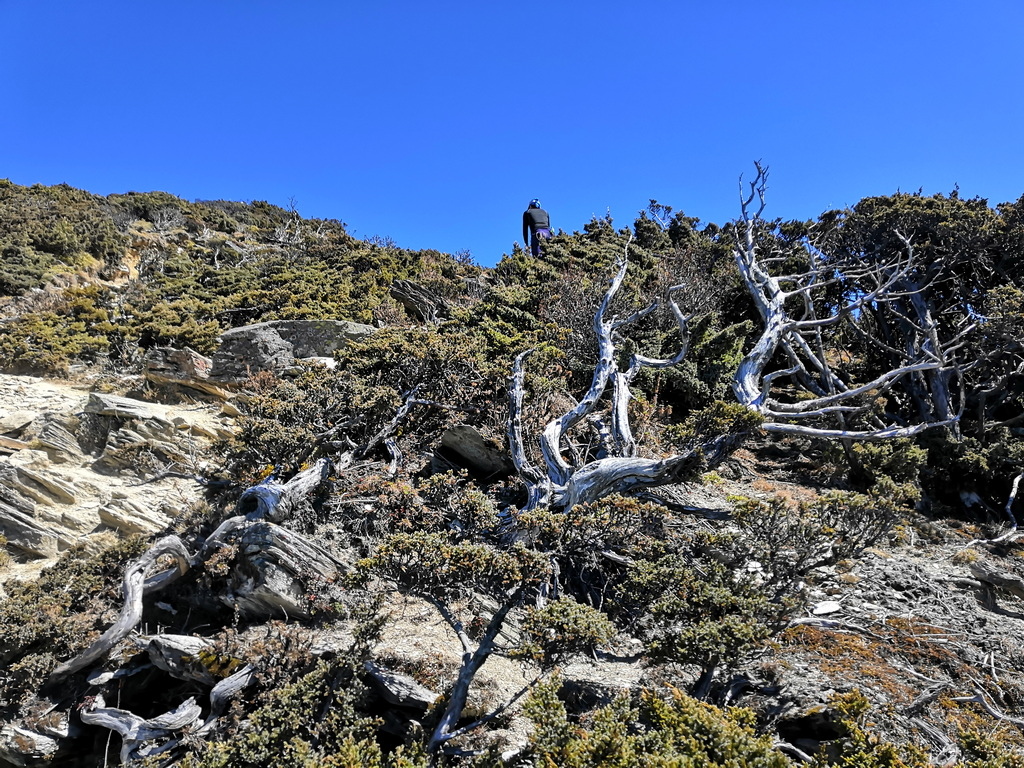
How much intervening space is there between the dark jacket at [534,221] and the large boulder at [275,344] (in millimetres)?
10733

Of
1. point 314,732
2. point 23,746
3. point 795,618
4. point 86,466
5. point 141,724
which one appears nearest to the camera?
point 314,732

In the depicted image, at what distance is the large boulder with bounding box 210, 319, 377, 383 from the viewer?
13.6 metres

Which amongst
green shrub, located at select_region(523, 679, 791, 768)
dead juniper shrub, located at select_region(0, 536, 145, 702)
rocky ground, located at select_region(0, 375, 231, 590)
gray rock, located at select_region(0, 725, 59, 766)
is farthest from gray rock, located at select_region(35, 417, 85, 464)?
green shrub, located at select_region(523, 679, 791, 768)

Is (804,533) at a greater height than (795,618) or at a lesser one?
greater

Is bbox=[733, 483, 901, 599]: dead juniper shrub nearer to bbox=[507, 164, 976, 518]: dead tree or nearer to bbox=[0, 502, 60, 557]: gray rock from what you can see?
bbox=[507, 164, 976, 518]: dead tree

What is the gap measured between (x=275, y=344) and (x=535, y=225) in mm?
12788

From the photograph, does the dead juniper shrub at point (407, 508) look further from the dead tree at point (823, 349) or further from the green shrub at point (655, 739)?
the dead tree at point (823, 349)

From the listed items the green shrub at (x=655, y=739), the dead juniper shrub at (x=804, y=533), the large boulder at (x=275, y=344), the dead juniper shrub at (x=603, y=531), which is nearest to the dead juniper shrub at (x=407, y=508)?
the dead juniper shrub at (x=603, y=531)

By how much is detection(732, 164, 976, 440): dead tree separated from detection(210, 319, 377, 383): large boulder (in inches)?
383

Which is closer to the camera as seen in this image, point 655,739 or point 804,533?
point 655,739

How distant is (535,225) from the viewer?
75.9 ft

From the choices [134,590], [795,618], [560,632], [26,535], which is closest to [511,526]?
[560,632]

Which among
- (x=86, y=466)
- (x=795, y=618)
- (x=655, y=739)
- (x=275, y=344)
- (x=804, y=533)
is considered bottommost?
(x=86, y=466)

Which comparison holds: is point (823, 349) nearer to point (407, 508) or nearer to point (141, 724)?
point (407, 508)
